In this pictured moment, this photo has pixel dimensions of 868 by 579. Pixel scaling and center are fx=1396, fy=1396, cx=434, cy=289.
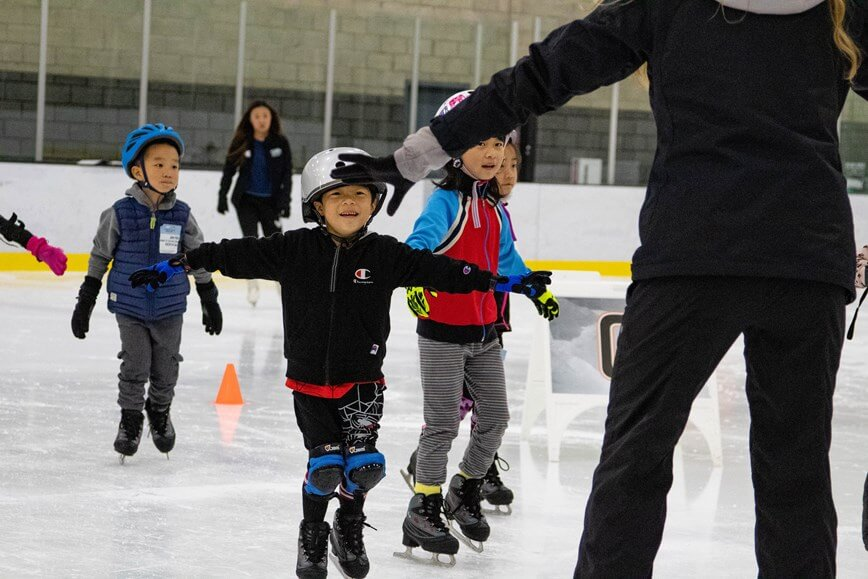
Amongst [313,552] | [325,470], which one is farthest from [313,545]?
[325,470]

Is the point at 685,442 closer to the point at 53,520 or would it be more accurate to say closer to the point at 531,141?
the point at 53,520

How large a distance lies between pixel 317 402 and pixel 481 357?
2.31 ft

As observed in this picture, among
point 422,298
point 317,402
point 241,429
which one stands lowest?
point 241,429

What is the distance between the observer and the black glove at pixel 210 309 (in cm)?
479

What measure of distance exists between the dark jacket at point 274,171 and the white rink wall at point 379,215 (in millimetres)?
2303

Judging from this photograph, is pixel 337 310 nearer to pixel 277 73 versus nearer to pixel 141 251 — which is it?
pixel 141 251

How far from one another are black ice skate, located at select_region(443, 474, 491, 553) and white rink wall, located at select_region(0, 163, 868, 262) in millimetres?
8631

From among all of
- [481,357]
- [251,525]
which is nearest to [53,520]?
[251,525]

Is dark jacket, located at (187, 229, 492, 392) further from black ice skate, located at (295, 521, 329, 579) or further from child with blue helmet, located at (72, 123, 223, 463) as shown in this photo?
child with blue helmet, located at (72, 123, 223, 463)

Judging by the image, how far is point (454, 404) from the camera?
3.84 m

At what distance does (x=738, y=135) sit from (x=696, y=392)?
0.41 m

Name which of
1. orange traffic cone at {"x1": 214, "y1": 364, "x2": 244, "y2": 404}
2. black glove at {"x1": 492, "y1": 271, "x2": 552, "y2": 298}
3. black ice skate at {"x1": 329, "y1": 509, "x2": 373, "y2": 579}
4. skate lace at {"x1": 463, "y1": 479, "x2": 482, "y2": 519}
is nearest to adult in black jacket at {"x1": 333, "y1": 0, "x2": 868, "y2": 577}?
black glove at {"x1": 492, "y1": 271, "x2": 552, "y2": 298}

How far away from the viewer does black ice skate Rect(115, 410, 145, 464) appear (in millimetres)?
4785

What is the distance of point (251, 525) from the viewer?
3961mm
